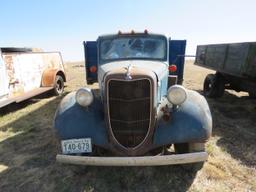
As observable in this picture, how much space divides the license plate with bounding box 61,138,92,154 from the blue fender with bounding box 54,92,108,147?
61 millimetres

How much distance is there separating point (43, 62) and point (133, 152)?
734cm

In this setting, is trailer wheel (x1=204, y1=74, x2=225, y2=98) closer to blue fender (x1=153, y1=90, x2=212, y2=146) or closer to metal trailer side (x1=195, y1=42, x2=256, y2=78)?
metal trailer side (x1=195, y1=42, x2=256, y2=78)

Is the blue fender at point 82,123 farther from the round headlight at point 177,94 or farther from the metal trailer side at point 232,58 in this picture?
the metal trailer side at point 232,58

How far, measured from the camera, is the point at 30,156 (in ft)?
16.5

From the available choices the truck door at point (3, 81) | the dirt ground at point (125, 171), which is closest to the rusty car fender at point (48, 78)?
the truck door at point (3, 81)

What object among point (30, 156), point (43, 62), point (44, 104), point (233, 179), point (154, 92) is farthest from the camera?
point (43, 62)

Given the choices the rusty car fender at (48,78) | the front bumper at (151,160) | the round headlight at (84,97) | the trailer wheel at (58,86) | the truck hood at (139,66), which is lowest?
the trailer wheel at (58,86)

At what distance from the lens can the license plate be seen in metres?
3.71

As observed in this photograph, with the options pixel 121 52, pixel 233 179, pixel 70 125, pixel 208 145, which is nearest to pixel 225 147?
pixel 208 145

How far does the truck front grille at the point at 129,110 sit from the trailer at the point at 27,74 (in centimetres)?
492

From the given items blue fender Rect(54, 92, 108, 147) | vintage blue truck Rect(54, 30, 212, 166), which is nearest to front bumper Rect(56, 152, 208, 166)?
vintage blue truck Rect(54, 30, 212, 166)

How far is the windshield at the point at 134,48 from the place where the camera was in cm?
498

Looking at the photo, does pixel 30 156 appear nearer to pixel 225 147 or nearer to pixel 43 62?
pixel 225 147

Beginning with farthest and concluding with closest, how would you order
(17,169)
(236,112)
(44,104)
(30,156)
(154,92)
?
(44,104) → (236,112) → (30,156) → (17,169) → (154,92)
